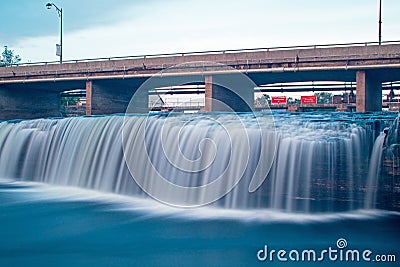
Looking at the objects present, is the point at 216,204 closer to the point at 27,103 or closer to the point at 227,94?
the point at 227,94

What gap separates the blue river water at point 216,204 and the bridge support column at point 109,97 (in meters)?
15.2

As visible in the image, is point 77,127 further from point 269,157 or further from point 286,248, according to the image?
point 286,248

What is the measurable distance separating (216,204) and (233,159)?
148cm

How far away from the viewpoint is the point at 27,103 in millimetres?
38906

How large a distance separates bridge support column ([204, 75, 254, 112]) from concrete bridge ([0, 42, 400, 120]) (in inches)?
2.6

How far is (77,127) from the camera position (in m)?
18.9

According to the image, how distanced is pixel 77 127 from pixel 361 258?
13.5m

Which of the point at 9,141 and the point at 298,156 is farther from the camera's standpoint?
the point at 9,141

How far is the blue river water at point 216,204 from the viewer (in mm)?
9344

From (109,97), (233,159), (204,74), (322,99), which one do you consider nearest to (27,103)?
(109,97)

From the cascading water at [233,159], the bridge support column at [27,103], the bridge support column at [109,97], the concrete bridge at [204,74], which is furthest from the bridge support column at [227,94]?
the bridge support column at [27,103]

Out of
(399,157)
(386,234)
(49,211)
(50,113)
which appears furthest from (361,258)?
(50,113)

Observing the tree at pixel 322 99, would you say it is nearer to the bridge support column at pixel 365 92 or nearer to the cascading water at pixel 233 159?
the bridge support column at pixel 365 92

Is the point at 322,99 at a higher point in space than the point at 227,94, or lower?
higher
